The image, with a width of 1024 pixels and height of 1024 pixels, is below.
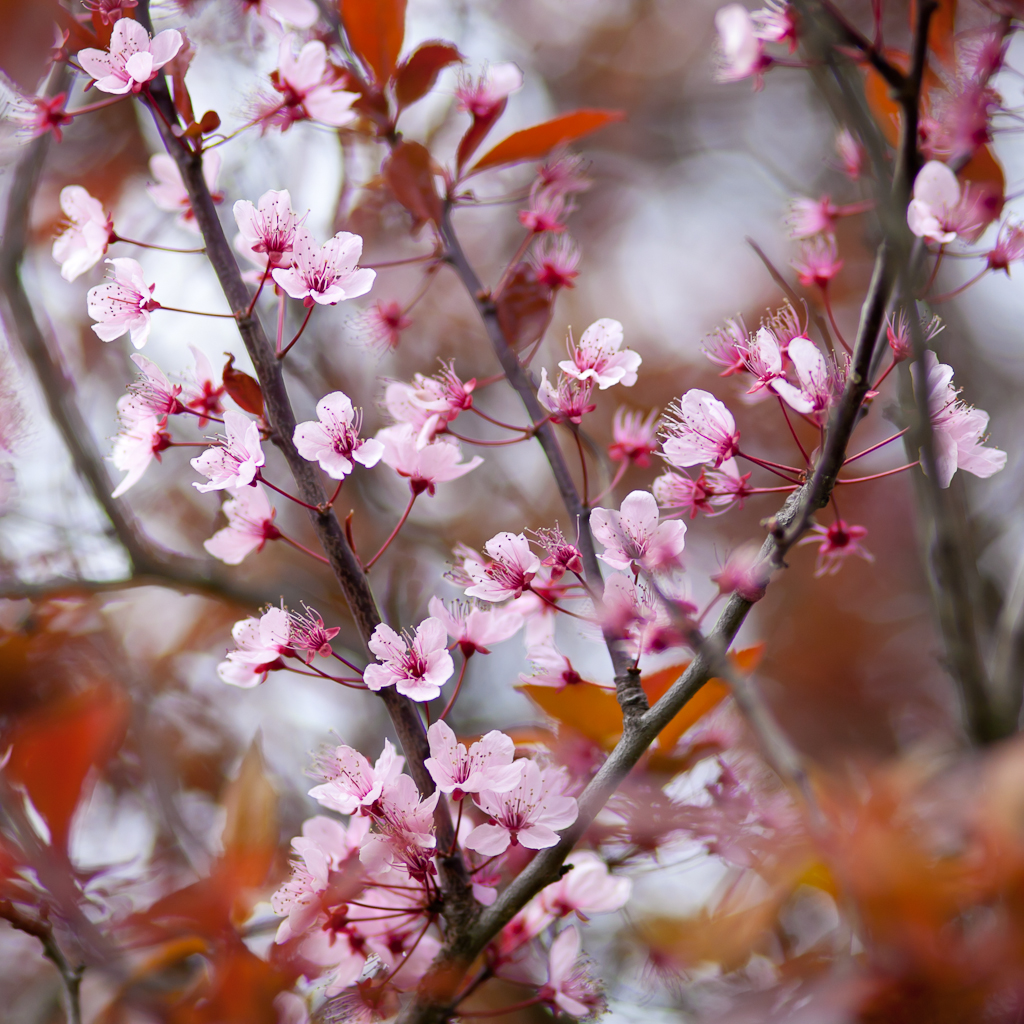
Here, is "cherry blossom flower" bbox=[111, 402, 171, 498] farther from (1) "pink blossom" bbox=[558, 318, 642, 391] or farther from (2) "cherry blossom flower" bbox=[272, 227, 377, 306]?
(1) "pink blossom" bbox=[558, 318, 642, 391]

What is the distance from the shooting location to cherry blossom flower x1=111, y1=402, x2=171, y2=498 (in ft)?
2.99

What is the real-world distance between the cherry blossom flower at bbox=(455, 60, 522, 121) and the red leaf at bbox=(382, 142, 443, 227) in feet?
0.53

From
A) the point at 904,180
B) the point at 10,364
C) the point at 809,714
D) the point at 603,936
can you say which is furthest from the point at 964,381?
the point at 10,364

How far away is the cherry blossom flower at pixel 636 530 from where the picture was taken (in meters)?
0.80

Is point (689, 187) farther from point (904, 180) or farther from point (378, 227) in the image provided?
point (904, 180)

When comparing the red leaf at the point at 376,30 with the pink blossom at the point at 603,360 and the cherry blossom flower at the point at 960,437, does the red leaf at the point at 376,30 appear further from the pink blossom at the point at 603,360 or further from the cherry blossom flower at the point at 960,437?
the cherry blossom flower at the point at 960,437

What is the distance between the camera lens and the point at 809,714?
2.67 metres

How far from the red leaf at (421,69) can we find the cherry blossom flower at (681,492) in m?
0.51

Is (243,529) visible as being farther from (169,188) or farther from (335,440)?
(169,188)

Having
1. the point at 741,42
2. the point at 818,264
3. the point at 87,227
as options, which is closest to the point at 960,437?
the point at 818,264

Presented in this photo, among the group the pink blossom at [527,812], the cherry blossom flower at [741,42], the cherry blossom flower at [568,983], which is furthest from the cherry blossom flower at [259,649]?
the cherry blossom flower at [741,42]

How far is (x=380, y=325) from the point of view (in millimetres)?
1182

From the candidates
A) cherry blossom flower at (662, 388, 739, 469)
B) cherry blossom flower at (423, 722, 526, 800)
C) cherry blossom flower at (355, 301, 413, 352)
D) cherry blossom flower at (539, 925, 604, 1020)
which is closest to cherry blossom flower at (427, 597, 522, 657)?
cherry blossom flower at (423, 722, 526, 800)

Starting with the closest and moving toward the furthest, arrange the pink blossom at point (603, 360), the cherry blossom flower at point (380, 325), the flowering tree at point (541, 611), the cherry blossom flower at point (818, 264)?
the flowering tree at point (541, 611), the pink blossom at point (603, 360), the cherry blossom flower at point (818, 264), the cherry blossom flower at point (380, 325)
